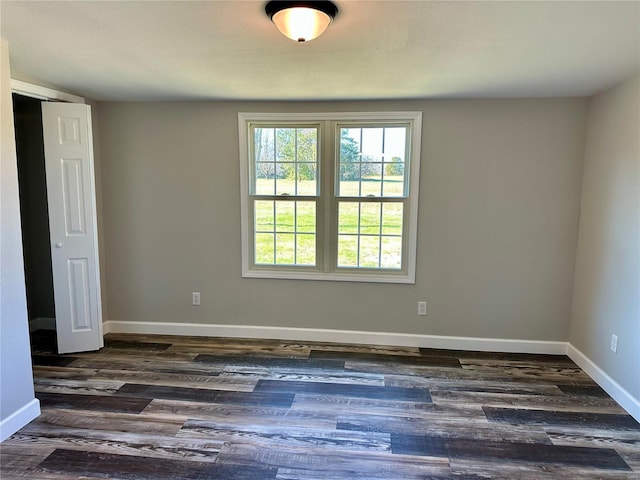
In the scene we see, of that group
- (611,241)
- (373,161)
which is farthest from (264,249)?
(611,241)

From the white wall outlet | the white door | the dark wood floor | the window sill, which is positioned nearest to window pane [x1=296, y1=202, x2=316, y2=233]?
the window sill

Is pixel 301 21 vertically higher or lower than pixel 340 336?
higher

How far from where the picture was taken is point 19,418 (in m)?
2.24

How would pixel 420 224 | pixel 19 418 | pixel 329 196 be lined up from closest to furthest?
pixel 19 418 → pixel 420 224 → pixel 329 196

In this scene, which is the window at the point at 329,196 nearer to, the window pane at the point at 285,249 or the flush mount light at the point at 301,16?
the window pane at the point at 285,249

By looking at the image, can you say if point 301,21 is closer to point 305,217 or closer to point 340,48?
point 340,48

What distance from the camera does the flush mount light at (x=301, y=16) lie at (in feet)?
5.24

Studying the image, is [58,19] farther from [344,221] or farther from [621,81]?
[621,81]

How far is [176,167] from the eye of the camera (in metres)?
3.54

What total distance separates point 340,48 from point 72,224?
8.55ft

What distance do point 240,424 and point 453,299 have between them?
84.5 inches

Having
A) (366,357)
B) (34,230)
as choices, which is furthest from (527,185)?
(34,230)

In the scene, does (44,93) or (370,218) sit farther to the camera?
(370,218)

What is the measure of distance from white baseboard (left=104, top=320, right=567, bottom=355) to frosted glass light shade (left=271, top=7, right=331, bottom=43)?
264cm
